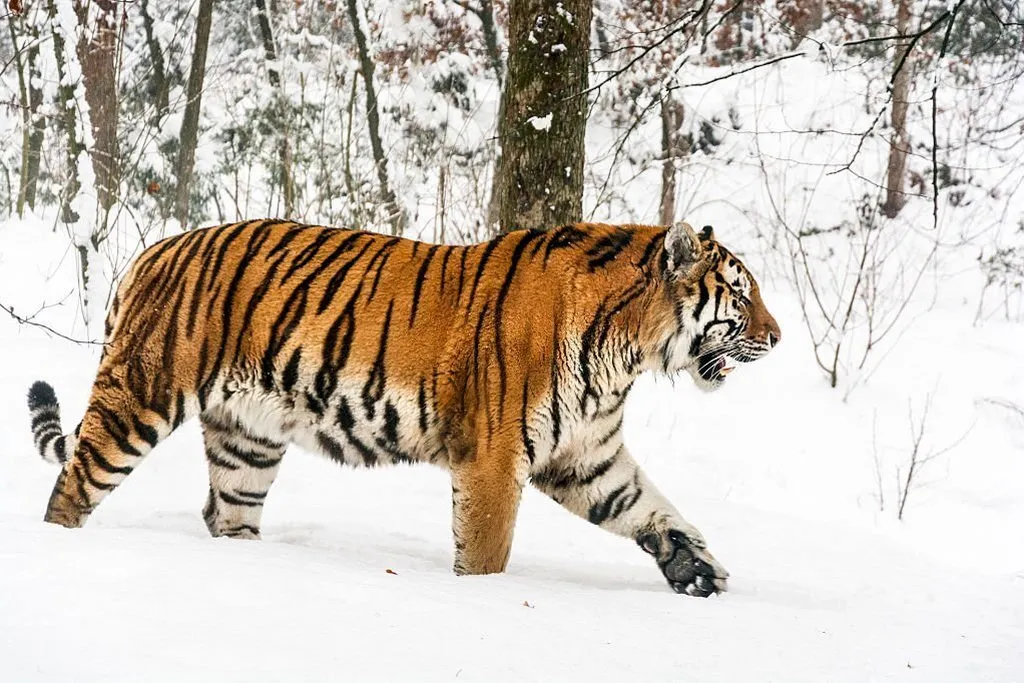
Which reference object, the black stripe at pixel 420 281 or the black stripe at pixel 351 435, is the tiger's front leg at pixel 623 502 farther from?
the black stripe at pixel 420 281

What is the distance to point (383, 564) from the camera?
13.0ft

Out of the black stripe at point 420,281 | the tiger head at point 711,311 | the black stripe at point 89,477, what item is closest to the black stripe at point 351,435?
the black stripe at point 420,281

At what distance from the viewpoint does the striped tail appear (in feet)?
14.0

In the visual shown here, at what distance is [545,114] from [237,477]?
2304 mm

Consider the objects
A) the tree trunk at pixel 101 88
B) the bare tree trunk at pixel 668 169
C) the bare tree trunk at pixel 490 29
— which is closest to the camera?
the tree trunk at pixel 101 88

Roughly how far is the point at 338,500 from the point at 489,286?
7.48ft

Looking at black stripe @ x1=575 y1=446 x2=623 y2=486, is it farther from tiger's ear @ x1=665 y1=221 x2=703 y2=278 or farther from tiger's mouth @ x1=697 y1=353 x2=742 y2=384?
tiger's ear @ x1=665 y1=221 x2=703 y2=278

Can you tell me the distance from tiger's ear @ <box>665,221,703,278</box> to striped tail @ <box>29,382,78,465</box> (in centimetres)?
249

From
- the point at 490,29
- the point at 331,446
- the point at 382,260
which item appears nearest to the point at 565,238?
the point at 382,260

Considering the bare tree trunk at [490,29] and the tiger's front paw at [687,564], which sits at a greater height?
the bare tree trunk at [490,29]

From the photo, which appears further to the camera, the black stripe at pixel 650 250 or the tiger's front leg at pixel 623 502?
the tiger's front leg at pixel 623 502

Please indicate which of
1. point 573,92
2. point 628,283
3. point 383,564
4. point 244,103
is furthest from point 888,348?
point 244,103

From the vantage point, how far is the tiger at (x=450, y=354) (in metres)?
3.80

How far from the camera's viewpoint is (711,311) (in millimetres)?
4031
